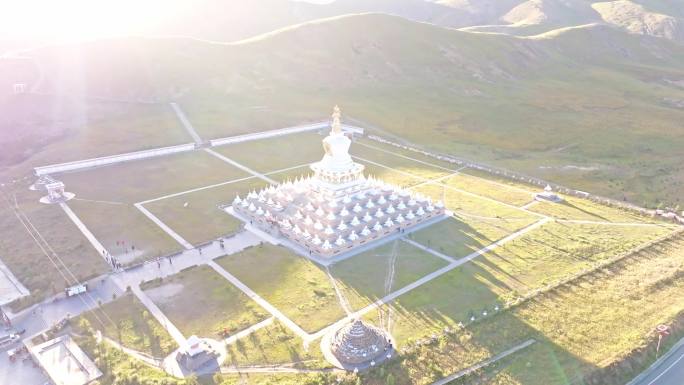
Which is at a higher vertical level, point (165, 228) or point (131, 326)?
point (165, 228)

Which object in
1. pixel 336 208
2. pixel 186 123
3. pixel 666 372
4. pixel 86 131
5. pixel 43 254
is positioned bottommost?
pixel 666 372

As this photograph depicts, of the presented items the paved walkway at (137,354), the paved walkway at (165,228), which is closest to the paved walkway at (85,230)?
the paved walkway at (165,228)

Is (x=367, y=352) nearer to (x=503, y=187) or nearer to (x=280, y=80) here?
(x=503, y=187)

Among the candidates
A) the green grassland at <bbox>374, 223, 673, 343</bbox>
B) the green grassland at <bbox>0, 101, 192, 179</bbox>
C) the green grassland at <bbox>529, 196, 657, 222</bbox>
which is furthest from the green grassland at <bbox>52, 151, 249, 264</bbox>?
the green grassland at <bbox>529, 196, 657, 222</bbox>

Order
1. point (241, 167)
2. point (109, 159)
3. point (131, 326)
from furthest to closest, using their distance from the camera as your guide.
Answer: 1. point (241, 167)
2. point (109, 159)
3. point (131, 326)

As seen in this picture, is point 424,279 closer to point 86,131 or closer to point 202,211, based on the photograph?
point 202,211

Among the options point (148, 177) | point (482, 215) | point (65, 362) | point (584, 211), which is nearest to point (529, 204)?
point (584, 211)

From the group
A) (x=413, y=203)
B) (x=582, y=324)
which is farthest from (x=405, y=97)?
(x=582, y=324)
